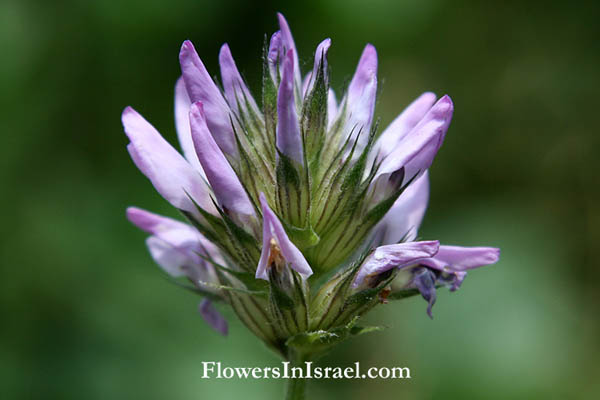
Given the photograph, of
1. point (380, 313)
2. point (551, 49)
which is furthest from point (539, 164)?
point (380, 313)

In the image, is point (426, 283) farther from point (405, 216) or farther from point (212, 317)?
point (212, 317)

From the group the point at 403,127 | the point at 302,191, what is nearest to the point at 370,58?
the point at 403,127

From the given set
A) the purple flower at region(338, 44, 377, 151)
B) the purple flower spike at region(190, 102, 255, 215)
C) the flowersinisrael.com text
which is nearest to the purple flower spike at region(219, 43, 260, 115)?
the purple flower spike at region(190, 102, 255, 215)

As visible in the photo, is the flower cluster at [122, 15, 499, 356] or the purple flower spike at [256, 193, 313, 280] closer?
the purple flower spike at [256, 193, 313, 280]

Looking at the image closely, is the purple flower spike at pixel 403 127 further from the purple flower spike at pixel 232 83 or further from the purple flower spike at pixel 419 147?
the purple flower spike at pixel 232 83

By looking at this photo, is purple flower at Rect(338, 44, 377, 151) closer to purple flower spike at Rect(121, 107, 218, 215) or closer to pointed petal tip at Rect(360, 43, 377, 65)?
pointed petal tip at Rect(360, 43, 377, 65)

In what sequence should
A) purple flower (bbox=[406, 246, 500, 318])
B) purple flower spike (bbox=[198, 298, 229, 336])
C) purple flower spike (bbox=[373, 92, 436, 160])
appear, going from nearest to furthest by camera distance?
1. purple flower (bbox=[406, 246, 500, 318])
2. purple flower spike (bbox=[373, 92, 436, 160])
3. purple flower spike (bbox=[198, 298, 229, 336])

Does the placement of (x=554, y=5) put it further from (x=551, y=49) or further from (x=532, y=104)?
(x=532, y=104)
